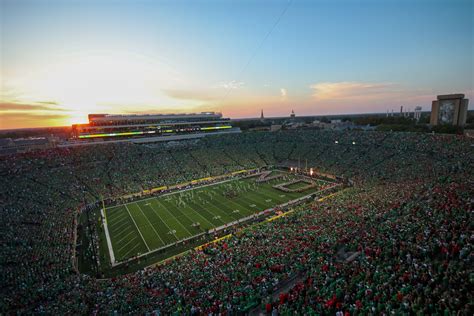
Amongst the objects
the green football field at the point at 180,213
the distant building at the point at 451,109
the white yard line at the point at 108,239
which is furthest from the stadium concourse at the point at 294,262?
the distant building at the point at 451,109

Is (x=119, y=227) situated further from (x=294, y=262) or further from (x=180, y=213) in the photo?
(x=294, y=262)

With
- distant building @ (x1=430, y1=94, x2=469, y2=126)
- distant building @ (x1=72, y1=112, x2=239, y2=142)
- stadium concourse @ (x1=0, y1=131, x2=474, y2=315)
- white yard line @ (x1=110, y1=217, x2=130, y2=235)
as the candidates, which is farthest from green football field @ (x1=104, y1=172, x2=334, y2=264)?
distant building @ (x1=430, y1=94, x2=469, y2=126)

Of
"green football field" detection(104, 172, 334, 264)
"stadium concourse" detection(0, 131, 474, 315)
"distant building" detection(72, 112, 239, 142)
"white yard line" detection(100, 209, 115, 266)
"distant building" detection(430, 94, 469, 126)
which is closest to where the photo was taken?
"stadium concourse" detection(0, 131, 474, 315)

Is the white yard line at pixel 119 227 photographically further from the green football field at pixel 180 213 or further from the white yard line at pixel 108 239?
the white yard line at pixel 108 239

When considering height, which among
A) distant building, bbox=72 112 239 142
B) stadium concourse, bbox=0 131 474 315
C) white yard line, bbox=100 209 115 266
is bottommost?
white yard line, bbox=100 209 115 266

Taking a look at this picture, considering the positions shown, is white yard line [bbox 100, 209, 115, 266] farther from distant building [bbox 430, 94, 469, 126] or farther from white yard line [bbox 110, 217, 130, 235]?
distant building [bbox 430, 94, 469, 126]

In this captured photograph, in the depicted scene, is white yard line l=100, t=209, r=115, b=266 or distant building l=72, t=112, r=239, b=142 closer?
white yard line l=100, t=209, r=115, b=266
